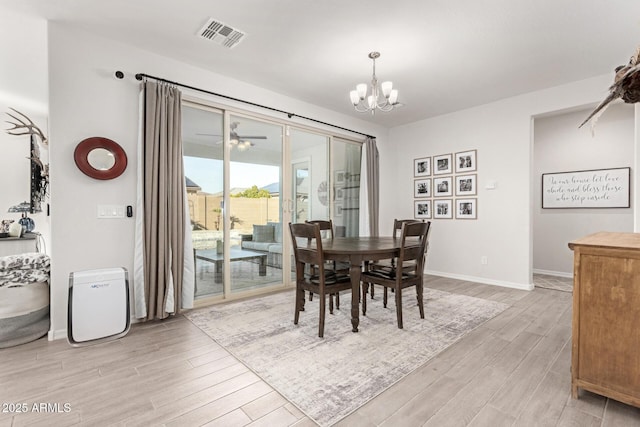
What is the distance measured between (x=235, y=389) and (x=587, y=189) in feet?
17.7

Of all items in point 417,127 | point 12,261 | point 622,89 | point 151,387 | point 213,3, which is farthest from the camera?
point 417,127

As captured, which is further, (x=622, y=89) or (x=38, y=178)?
(x=38, y=178)

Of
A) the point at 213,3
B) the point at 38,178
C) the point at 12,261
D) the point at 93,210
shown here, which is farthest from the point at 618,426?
the point at 38,178

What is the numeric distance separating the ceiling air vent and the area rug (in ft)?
8.58

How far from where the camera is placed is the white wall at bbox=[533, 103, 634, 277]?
416cm

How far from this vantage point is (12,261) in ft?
8.48

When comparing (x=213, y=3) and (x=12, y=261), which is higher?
(x=213, y=3)

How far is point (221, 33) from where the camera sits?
2641mm

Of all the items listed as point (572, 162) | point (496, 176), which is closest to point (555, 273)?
point (572, 162)

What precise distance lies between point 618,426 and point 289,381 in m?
1.68

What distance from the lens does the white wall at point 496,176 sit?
4.00 meters

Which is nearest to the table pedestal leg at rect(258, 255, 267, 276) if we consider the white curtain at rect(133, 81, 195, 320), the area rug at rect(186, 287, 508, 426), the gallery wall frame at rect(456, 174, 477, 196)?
the area rug at rect(186, 287, 508, 426)

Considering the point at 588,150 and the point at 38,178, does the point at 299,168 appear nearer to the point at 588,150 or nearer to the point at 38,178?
the point at 38,178

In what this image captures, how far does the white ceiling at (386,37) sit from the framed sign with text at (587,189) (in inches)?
64.2
